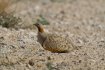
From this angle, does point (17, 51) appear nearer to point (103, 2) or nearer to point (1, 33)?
point (1, 33)

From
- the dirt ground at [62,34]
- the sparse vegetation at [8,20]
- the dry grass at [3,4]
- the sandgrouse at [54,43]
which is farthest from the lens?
the dry grass at [3,4]

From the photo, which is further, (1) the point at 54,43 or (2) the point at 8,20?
(2) the point at 8,20

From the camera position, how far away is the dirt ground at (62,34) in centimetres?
930

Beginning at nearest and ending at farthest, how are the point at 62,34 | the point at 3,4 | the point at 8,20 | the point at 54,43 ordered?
the point at 54,43 < the point at 8,20 < the point at 62,34 < the point at 3,4

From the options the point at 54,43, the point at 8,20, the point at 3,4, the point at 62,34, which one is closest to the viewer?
the point at 54,43

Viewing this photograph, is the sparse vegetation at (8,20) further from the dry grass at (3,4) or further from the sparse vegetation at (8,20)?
the dry grass at (3,4)

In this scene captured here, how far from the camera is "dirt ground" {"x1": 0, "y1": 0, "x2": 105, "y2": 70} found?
30.5 feet

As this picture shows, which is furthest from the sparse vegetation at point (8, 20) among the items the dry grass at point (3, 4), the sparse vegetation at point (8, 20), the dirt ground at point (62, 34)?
the dry grass at point (3, 4)

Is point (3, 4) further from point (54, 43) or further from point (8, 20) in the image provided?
point (54, 43)

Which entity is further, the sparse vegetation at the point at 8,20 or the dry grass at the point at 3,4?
the dry grass at the point at 3,4

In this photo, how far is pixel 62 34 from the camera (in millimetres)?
12656

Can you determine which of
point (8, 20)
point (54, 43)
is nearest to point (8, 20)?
point (8, 20)

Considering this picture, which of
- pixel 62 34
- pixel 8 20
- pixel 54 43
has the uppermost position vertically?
pixel 54 43

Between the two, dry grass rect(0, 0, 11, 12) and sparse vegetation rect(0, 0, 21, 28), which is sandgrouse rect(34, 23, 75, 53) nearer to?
sparse vegetation rect(0, 0, 21, 28)
